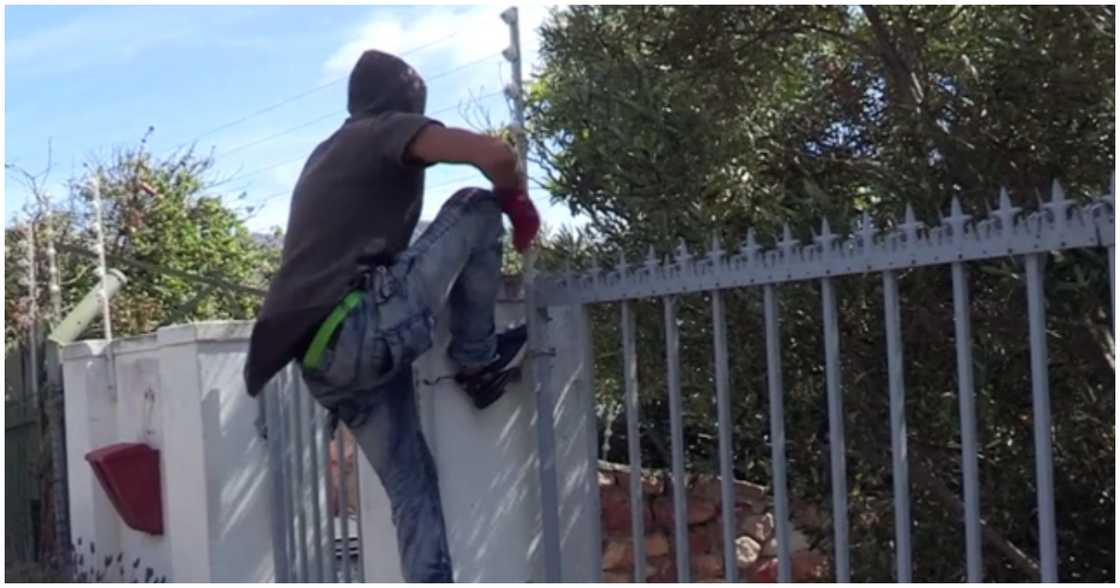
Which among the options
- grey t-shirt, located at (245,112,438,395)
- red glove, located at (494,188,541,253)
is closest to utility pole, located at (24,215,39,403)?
grey t-shirt, located at (245,112,438,395)

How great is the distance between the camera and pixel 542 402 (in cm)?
460

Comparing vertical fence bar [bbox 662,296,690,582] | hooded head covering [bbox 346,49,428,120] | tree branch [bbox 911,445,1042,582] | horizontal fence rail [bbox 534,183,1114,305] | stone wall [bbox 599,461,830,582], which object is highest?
hooded head covering [bbox 346,49,428,120]

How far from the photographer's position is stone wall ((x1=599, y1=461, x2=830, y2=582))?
7.06 meters

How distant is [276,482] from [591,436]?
1.53 meters

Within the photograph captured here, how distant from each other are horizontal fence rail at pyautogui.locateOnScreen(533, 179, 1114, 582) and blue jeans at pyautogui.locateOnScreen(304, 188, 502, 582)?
0.33 metres

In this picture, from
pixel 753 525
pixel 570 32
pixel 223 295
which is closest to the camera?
pixel 570 32

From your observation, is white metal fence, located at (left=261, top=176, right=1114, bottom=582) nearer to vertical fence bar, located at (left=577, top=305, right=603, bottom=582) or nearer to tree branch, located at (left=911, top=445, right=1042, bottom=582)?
vertical fence bar, located at (left=577, top=305, right=603, bottom=582)

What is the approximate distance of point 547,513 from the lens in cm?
463

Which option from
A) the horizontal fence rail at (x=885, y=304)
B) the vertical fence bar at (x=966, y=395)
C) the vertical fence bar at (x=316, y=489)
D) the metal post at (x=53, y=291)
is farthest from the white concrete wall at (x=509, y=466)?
the metal post at (x=53, y=291)

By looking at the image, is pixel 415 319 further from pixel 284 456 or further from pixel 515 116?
pixel 284 456

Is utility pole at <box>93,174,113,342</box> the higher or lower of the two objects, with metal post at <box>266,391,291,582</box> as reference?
higher

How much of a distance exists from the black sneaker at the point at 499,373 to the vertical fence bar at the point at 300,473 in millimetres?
993

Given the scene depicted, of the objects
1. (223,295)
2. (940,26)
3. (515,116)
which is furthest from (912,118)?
(223,295)

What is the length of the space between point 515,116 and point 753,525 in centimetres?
328
